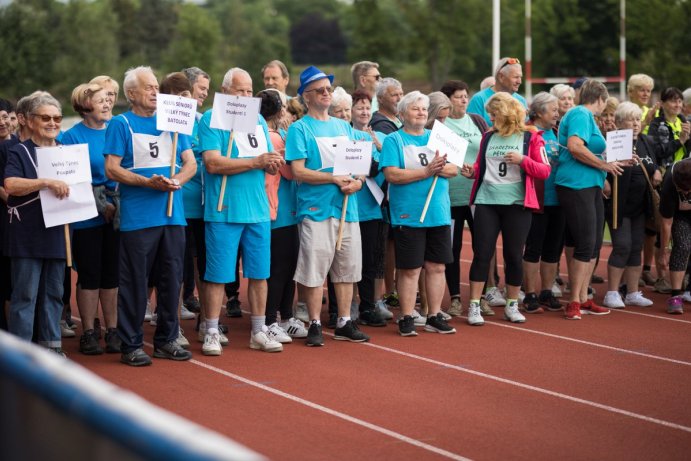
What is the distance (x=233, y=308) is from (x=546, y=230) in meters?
2.99

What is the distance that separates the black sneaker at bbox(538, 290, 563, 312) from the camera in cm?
1043

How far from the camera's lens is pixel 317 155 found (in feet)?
28.0

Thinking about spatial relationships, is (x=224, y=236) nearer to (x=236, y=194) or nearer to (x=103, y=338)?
(x=236, y=194)

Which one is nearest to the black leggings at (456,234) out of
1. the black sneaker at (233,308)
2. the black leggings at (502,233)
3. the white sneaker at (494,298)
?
the white sneaker at (494,298)

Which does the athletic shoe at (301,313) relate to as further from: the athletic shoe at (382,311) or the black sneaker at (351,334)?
the black sneaker at (351,334)

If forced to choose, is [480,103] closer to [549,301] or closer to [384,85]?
[384,85]

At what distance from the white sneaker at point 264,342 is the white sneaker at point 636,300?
4.01 m

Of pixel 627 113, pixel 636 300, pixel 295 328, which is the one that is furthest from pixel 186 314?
pixel 627 113

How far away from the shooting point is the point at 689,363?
825cm

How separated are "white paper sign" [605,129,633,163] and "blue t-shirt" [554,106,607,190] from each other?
7 cm

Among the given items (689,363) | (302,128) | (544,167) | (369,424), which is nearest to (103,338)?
(302,128)

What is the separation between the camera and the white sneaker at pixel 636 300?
10.7 meters

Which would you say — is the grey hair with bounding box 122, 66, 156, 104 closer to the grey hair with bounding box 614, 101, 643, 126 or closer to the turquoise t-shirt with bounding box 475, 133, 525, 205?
the turquoise t-shirt with bounding box 475, 133, 525, 205

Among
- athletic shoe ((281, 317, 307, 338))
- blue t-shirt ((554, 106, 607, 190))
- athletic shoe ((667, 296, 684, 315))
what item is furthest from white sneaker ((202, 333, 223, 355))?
athletic shoe ((667, 296, 684, 315))
